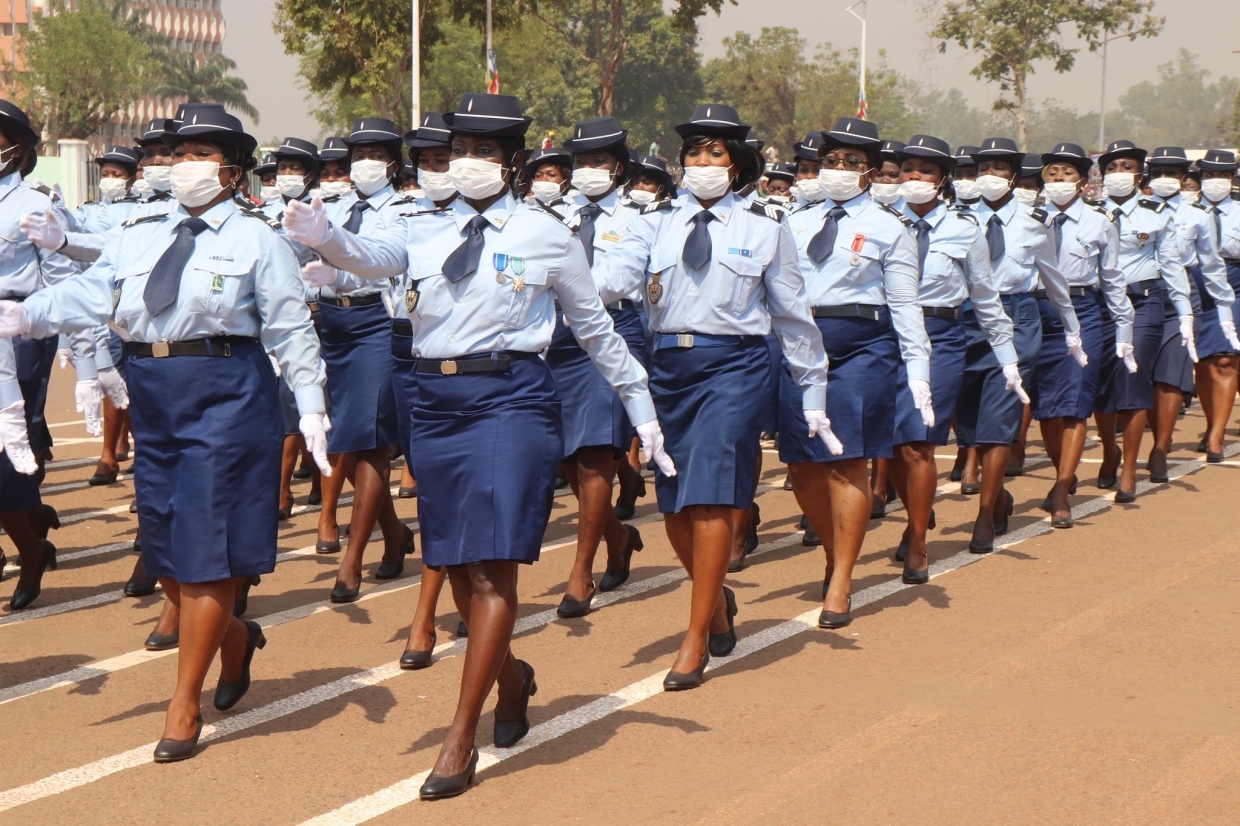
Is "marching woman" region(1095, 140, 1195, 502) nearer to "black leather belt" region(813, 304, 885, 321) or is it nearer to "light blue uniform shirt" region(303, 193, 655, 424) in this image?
"black leather belt" region(813, 304, 885, 321)

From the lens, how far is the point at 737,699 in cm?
664

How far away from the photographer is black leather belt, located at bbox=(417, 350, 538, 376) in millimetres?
5699

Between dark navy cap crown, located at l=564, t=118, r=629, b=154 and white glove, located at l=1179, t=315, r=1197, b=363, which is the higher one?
dark navy cap crown, located at l=564, t=118, r=629, b=154

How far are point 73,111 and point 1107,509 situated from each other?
66192 millimetres

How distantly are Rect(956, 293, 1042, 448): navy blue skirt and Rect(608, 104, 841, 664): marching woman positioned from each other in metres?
2.87

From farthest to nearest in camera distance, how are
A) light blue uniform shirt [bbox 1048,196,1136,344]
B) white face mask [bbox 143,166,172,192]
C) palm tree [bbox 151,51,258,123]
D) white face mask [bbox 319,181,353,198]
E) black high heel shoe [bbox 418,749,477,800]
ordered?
palm tree [bbox 151,51,258,123]
light blue uniform shirt [bbox 1048,196,1136,344]
white face mask [bbox 143,166,172,192]
white face mask [bbox 319,181,353,198]
black high heel shoe [bbox 418,749,477,800]

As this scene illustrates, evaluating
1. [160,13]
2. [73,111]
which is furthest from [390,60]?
[160,13]

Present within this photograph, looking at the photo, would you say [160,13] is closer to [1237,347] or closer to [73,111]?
[73,111]

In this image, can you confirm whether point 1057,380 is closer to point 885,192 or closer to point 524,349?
point 885,192

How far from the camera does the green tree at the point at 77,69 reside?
2756 inches

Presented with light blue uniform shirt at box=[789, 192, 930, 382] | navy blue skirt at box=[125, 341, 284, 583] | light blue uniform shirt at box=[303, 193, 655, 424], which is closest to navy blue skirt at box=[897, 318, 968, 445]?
light blue uniform shirt at box=[789, 192, 930, 382]

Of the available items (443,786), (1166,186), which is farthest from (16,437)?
(1166,186)

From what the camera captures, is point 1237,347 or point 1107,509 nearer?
point 1107,509

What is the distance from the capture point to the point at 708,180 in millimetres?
7074
